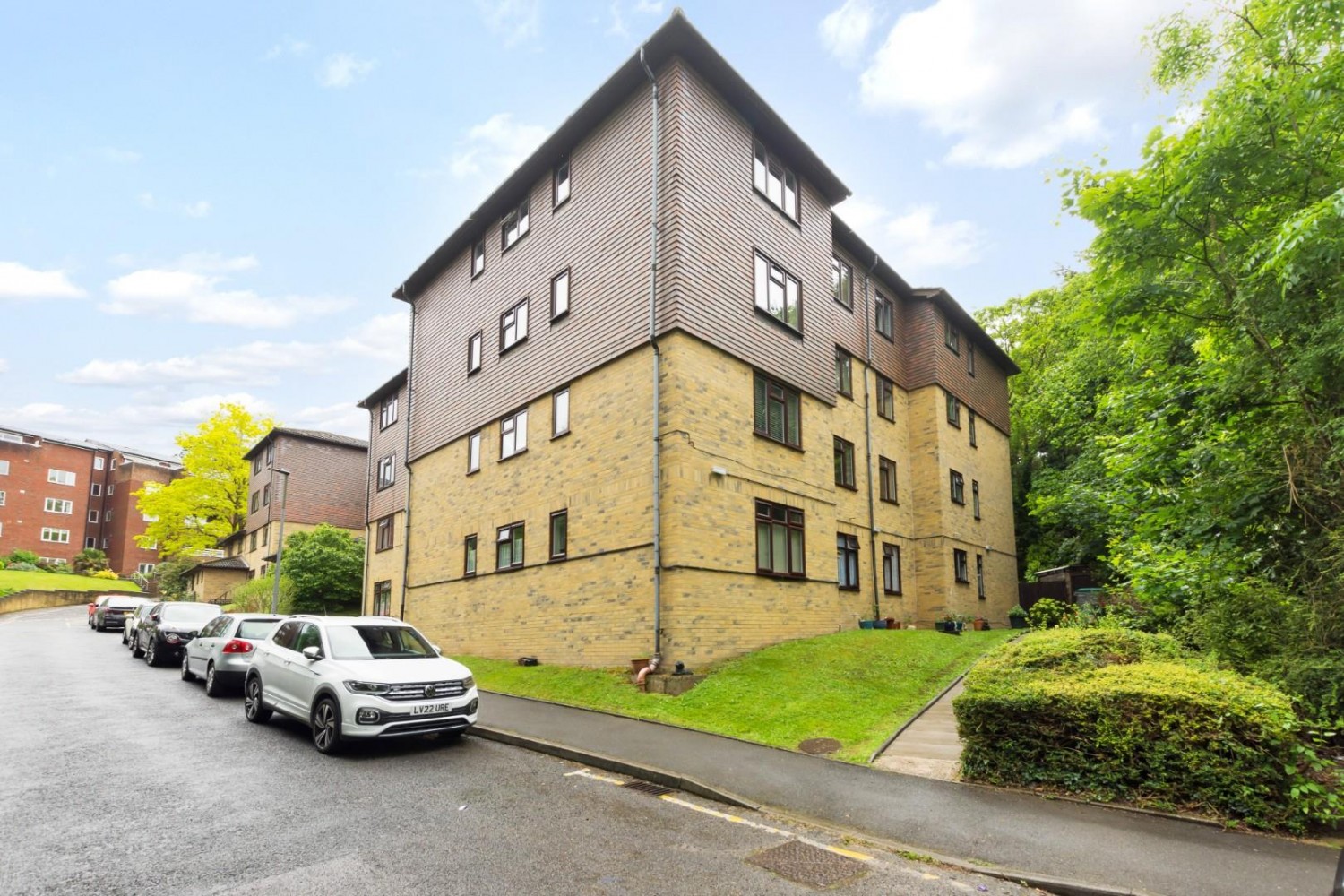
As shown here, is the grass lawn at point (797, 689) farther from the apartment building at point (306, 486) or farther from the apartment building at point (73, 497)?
the apartment building at point (73, 497)

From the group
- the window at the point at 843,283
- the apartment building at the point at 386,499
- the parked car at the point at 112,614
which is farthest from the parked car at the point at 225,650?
the parked car at the point at 112,614

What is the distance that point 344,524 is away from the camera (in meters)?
38.6

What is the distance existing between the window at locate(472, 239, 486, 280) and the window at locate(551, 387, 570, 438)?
6372 mm

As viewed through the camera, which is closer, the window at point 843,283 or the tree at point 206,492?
the window at point 843,283

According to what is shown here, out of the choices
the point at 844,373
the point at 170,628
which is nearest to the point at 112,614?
the point at 170,628

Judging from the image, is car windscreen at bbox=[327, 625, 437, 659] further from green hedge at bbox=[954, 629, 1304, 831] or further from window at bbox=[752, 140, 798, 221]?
window at bbox=[752, 140, 798, 221]

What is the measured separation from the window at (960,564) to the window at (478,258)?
55.5 ft

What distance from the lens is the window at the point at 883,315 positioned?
23750mm

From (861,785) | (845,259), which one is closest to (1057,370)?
(845,259)

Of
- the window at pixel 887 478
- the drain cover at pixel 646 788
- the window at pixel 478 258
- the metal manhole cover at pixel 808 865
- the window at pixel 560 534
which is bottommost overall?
the drain cover at pixel 646 788

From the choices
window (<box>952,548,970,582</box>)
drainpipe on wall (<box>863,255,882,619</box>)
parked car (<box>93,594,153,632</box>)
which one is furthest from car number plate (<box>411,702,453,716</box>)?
parked car (<box>93,594,153,632</box>)

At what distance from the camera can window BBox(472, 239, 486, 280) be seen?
71.2ft

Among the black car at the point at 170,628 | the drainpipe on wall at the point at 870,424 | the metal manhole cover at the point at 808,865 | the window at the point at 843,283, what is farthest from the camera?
the window at the point at 843,283

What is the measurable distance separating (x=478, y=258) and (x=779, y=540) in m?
12.6
